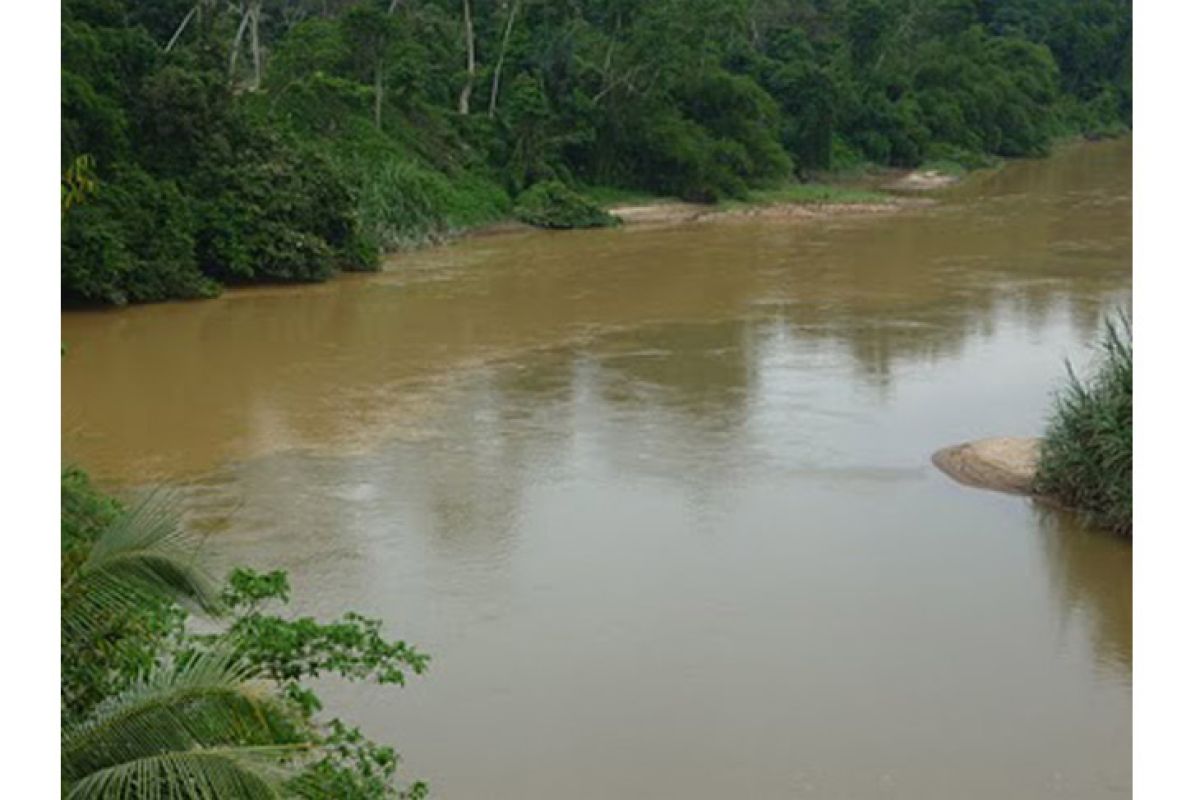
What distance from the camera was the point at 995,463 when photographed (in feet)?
54.4

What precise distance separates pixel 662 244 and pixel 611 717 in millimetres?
24168

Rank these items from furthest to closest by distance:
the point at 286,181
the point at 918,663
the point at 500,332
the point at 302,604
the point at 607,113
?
1. the point at 607,113
2. the point at 286,181
3. the point at 500,332
4. the point at 302,604
5. the point at 918,663

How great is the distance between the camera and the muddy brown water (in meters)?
10.4

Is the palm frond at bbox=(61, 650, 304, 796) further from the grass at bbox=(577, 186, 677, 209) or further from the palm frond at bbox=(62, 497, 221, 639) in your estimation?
the grass at bbox=(577, 186, 677, 209)

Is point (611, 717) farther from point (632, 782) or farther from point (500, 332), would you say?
point (500, 332)

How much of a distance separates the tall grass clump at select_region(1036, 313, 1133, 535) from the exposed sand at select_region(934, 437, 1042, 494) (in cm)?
40

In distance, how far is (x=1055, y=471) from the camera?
15383 millimetres

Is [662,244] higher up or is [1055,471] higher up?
[662,244]

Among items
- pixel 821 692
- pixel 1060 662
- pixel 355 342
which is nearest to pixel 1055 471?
pixel 1060 662

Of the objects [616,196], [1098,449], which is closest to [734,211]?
[616,196]

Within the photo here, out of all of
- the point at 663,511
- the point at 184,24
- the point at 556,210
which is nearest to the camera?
the point at 663,511

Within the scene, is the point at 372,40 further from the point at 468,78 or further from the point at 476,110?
the point at 476,110

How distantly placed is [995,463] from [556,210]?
21.1 meters

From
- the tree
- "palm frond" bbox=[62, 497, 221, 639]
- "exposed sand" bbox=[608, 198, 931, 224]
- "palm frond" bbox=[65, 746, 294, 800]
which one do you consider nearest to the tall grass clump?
"palm frond" bbox=[62, 497, 221, 639]
